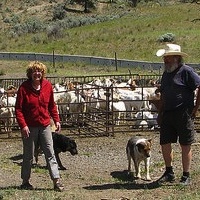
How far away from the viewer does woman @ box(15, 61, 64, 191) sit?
7.93m

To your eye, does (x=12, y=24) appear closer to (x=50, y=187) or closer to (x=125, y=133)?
(x=125, y=133)

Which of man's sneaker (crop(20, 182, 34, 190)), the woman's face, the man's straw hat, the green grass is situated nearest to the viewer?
the woman's face

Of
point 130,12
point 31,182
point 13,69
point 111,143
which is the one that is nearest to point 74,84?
point 111,143

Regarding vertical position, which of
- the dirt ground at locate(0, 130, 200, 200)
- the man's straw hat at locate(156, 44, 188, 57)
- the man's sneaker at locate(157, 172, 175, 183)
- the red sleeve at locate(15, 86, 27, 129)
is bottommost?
the dirt ground at locate(0, 130, 200, 200)

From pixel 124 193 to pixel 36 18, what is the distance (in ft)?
191

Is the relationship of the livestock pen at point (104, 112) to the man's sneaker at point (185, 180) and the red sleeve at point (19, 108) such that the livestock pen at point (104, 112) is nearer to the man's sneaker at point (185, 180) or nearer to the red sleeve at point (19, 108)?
the man's sneaker at point (185, 180)

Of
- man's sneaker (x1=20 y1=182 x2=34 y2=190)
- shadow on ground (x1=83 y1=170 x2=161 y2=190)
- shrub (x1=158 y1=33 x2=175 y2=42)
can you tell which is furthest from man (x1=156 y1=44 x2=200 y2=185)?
shrub (x1=158 y1=33 x2=175 y2=42)

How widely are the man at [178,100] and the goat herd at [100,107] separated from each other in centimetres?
587

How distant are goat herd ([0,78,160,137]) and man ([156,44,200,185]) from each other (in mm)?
5873

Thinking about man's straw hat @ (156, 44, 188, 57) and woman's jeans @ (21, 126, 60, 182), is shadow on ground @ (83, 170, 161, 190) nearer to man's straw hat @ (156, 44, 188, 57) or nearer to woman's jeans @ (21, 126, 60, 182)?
woman's jeans @ (21, 126, 60, 182)

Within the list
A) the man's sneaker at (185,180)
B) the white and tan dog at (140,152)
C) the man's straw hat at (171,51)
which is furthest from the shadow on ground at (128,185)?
the man's straw hat at (171,51)

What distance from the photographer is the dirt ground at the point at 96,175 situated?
7961 millimetres

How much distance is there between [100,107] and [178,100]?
842 centimetres

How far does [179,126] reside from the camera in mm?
8203
